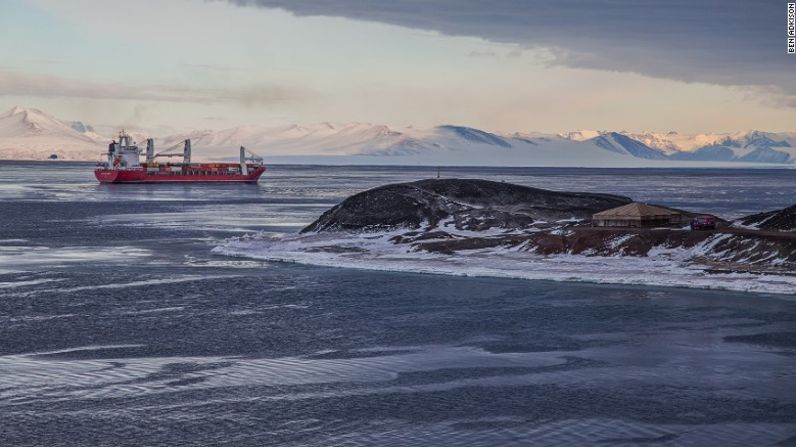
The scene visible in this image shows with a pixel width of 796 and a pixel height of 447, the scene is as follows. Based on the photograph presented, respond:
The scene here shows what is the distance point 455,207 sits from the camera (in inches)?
3162

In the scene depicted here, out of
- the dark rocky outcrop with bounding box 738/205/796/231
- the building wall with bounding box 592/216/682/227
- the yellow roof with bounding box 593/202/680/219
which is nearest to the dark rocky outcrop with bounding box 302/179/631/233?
the building wall with bounding box 592/216/682/227

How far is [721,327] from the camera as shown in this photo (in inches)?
1469

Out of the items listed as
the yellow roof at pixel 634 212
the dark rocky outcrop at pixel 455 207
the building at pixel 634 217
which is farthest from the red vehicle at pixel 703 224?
→ the dark rocky outcrop at pixel 455 207

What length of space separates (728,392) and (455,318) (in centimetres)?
1424

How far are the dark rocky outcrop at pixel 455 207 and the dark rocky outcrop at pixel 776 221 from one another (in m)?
16.4

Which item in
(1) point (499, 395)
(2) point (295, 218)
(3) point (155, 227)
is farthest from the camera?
(2) point (295, 218)

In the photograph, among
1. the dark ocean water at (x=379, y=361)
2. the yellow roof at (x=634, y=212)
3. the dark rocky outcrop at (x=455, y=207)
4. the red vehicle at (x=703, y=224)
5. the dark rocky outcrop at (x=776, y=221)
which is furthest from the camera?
the dark rocky outcrop at (x=455, y=207)

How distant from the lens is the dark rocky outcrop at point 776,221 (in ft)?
211

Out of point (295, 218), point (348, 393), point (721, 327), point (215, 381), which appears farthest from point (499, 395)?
point (295, 218)

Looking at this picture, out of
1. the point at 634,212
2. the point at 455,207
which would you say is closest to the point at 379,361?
the point at 634,212

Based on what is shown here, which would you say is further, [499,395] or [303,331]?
[303,331]

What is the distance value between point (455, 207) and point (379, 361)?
49698 millimetres

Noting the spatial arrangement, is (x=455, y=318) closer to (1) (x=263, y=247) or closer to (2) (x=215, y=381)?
(2) (x=215, y=381)

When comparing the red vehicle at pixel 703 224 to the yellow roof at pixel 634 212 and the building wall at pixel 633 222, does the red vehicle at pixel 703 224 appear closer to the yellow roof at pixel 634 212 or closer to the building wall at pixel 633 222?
the building wall at pixel 633 222
